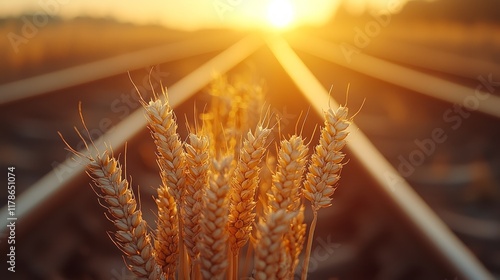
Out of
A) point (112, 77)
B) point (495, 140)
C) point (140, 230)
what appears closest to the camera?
point (140, 230)

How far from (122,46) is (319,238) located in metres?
7.62

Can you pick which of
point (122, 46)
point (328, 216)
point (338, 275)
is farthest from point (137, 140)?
point (122, 46)

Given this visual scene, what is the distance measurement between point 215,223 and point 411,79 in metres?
4.10

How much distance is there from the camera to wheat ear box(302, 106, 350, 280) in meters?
0.95

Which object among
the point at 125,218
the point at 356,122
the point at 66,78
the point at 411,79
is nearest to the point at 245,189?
the point at 125,218

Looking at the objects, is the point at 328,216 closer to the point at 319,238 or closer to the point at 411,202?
the point at 319,238

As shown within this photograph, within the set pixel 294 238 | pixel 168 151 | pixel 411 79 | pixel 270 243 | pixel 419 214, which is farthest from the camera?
pixel 411 79

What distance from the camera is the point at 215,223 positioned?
0.80m

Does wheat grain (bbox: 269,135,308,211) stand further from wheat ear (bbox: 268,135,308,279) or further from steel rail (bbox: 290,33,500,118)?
steel rail (bbox: 290,33,500,118)

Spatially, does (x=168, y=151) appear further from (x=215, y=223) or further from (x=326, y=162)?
(x=326, y=162)

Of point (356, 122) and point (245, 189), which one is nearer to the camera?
point (245, 189)

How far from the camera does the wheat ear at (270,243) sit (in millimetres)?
781

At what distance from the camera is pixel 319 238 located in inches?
77.1

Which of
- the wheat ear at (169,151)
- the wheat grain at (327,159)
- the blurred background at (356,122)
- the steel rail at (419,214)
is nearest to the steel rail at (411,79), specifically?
the blurred background at (356,122)
